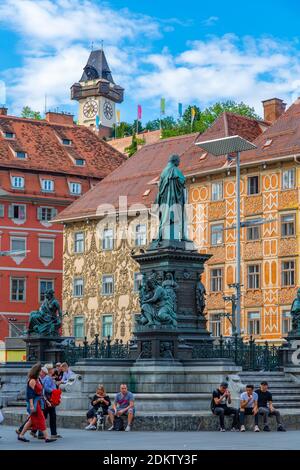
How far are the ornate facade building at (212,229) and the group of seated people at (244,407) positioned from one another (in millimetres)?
25724

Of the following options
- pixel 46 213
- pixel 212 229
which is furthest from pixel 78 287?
pixel 212 229

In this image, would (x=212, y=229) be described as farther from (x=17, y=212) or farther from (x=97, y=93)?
(x=97, y=93)

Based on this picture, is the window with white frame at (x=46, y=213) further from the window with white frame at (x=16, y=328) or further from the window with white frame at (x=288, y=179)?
the window with white frame at (x=288, y=179)

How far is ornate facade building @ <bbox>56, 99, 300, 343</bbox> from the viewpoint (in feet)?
190

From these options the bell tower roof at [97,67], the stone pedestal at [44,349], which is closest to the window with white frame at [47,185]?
the stone pedestal at [44,349]

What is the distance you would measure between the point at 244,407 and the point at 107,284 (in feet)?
146

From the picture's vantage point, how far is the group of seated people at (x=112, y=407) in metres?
23.7

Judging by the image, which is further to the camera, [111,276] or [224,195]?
[111,276]

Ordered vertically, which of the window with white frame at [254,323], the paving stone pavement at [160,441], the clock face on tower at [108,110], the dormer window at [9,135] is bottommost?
the paving stone pavement at [160,441]

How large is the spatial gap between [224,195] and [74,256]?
13.3 meters

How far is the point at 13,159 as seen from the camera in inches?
2911

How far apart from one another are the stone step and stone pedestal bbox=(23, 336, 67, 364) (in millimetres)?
8621
